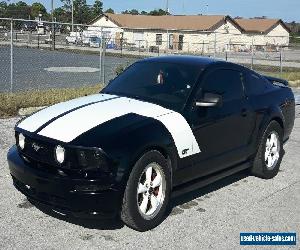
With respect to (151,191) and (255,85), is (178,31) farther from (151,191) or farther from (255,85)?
(151,191)

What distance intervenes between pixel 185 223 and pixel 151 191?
49 centimetres

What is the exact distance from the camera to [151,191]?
13.8 feet

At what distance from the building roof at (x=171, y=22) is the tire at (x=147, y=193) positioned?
5357 centimetres

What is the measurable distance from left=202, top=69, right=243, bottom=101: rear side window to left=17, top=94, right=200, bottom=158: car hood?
64 centimetres

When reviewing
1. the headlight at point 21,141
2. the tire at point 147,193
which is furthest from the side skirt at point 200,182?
the headlight at point 21,141

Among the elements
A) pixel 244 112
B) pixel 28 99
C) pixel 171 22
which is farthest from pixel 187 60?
pixel 171 22

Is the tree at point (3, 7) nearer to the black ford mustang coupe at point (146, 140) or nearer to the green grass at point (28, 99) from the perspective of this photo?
the green grass at point (28, 99)

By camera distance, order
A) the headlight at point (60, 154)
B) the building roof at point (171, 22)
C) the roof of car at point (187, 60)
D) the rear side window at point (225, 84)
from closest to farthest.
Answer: the headlight at point (60, 154) < the rear side window at point (225, 84) < the roof of car at point (187, 60) < the building roof at point (171, 22)

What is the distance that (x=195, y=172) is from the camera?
464 cm

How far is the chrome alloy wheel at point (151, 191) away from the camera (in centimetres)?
409

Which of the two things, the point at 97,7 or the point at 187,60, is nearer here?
the point at 187,60

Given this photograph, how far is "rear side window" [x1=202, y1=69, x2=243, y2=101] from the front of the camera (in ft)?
16.5

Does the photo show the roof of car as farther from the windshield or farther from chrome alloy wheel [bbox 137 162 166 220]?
chrome alloy wheel [bbox 137 162 166 220]

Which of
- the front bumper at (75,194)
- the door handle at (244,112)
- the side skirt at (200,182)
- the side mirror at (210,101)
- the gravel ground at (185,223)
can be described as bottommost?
the gravel ground at (185,223)
